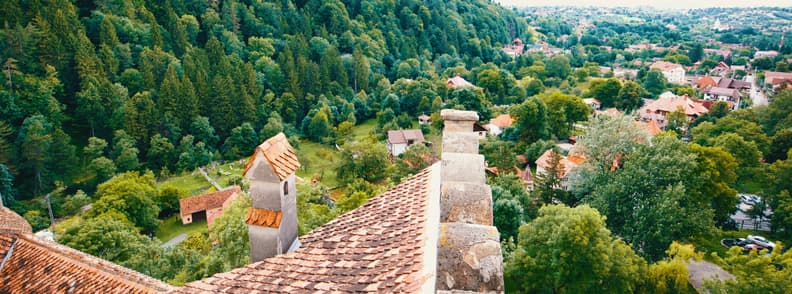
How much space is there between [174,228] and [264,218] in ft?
116

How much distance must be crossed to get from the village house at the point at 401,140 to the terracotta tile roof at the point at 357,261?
45.0 meters

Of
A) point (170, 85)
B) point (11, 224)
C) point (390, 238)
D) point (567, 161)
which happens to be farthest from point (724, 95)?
point (11, 224)

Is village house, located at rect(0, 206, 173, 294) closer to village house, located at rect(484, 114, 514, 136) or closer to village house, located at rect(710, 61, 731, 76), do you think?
village house, located at rect(484, 114, 514, 136)

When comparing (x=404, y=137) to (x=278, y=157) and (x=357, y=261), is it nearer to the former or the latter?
(x=278, y=157)

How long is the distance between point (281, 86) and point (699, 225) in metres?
58.8

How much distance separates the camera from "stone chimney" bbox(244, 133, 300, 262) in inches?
229

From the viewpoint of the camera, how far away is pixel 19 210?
123 feet

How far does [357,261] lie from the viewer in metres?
4.41

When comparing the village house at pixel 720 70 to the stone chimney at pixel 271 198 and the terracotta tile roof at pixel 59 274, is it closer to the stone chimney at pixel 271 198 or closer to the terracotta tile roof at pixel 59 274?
the stone chimney at pixel 271 198

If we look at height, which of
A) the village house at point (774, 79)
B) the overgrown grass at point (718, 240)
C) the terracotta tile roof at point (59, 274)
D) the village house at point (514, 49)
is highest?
the terracotta tile roof at point (59, 274)

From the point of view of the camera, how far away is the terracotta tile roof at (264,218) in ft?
19.3

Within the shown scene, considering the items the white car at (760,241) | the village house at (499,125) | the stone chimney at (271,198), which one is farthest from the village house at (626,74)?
the stone chimney at (271,198)

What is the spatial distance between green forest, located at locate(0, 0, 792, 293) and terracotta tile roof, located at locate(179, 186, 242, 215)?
2110 mm

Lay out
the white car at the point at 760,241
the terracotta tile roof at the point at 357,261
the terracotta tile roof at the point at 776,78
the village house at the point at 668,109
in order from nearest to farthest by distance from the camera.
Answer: the terracotta tile roof at the point at 357,261, the white car at the point at 760,241, the village house at the point at 668,109, the terracotta tile roof at the point at 776,78
